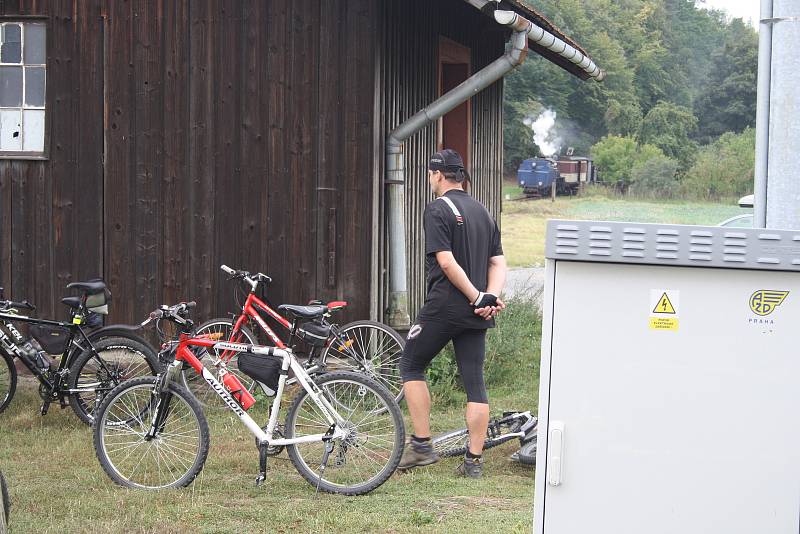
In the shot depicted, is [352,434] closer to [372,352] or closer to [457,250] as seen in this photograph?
[457,250]

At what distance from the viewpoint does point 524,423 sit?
747 cm

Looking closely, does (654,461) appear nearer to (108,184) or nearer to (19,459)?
(19,459)

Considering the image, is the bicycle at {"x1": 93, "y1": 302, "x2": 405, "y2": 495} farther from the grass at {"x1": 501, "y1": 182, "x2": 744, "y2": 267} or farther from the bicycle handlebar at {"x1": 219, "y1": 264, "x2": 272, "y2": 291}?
the grass at {"x1": 501, "y1": 182, "x2": 744, "y2": 267}

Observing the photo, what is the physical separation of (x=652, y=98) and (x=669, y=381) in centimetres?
5571

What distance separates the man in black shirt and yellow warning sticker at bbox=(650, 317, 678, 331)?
311 cm

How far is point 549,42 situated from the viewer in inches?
414

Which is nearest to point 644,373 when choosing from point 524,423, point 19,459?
point 524,423

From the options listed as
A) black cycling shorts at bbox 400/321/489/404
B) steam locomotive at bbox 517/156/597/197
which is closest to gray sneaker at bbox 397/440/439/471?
black cycling shorts at bbox 400/321/489/404

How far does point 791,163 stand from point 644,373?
3.79 ft

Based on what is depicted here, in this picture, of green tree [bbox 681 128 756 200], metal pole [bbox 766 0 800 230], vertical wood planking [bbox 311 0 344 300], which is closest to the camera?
metal pole [bbox 766 0 800 230]

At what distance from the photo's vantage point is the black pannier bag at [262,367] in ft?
21.0

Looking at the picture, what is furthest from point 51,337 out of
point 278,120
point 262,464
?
point 262,464

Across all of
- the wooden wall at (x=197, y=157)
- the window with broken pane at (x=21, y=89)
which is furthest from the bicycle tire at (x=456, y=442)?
the window with broken pane at (x=21, y=89)

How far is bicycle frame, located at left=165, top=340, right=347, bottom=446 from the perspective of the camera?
20.5 ft
